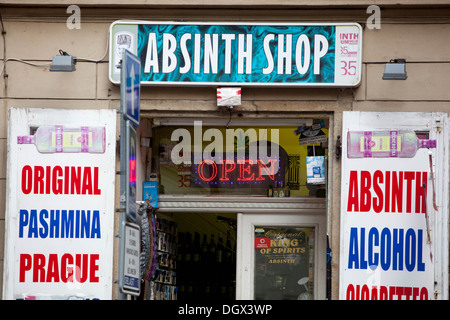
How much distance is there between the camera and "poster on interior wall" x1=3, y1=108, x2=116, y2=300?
384 inches

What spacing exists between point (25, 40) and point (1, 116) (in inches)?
37.1

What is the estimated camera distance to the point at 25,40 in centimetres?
1009

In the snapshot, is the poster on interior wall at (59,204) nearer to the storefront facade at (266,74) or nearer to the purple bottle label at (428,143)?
the storefront facade at (266,74)

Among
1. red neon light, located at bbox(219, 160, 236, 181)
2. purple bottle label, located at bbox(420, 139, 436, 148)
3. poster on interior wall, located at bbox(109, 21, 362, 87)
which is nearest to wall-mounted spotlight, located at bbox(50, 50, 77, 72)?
poster on interior wall, located at bbox(109, 21, 362, 87)

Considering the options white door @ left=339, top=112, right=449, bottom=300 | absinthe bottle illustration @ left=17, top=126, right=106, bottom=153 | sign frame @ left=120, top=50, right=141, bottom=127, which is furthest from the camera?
absinthe bottle illustration @ left=17, top=126, right=106, bottom=153

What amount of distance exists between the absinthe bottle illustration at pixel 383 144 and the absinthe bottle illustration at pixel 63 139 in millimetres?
2881

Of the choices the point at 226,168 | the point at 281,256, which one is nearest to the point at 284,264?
the point at 281,256

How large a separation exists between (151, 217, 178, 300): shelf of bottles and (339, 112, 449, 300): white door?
8.58 ft

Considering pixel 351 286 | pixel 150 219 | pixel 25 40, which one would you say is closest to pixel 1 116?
pixel 25 40

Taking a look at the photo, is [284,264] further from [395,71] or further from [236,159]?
[395,71]

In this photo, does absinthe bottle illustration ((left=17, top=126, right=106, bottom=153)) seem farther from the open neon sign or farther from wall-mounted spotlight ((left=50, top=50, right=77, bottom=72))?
the open neon sign

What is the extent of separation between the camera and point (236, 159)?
10938mm

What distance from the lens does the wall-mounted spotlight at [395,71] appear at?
953 centimetres

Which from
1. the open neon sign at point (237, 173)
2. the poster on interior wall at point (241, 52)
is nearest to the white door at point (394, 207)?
the poster on interior wall at point (241, 52)
